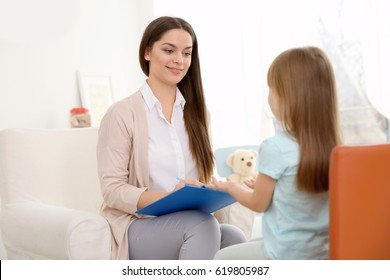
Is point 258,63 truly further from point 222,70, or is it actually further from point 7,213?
point 7,213

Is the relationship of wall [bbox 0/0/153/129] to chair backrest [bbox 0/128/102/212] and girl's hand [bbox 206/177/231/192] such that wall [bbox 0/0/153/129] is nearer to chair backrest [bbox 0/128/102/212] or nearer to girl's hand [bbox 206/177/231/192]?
chair backrest [bbox 0/128/102/212]

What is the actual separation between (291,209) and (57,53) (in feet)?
8.00

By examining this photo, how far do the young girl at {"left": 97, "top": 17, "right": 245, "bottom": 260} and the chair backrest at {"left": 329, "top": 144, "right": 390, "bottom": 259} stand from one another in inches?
25.9

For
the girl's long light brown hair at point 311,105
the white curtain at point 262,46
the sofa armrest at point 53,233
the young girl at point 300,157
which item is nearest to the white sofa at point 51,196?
the sofa armrest at point 53,233

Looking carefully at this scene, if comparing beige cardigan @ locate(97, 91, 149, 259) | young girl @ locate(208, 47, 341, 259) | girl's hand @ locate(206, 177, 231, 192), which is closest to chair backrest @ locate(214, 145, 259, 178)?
beige cardigan @ locate(97, 91, 149, 259)

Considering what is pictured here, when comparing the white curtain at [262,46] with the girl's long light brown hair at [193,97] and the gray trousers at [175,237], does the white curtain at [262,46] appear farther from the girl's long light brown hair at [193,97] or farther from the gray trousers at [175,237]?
the gray trousers at [175,237]

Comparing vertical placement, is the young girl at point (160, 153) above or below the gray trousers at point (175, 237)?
above

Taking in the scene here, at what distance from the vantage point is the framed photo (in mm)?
3732

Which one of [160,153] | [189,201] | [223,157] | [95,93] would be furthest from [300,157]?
[95,93]

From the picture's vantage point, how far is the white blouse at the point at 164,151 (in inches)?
84.0

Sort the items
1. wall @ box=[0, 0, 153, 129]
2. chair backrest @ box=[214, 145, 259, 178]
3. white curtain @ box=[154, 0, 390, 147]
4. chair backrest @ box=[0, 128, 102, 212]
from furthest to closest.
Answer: white curtain @ box=[154, 0, 390, 147] → chair backrest @ box=[214, 145, 259, 178] → wall @ box=[0, 0, 153, 129] → chair backrest @ box=[0, 128, 102, 212]

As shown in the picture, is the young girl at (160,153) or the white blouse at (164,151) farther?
the white blouse at (164,151)

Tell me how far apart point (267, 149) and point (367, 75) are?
2.46 m

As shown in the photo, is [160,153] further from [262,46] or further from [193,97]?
[262,46]
